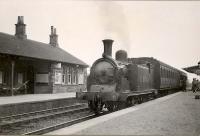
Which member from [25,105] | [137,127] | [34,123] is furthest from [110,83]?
[137,127]

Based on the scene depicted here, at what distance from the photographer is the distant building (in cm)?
1948

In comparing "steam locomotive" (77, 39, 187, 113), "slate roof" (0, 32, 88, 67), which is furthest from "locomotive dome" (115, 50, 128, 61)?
"slate roof" (0, 32, 88, 67)

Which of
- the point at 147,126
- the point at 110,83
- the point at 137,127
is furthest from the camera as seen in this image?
the point at 110,83

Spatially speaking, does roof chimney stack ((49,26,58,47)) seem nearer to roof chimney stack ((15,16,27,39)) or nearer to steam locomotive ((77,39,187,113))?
roof chimney stack ((15,16,27,39))

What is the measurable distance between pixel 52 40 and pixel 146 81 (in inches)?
597

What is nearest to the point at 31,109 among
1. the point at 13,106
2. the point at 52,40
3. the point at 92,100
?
the point at 13,106

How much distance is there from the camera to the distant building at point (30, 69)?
19.5 m

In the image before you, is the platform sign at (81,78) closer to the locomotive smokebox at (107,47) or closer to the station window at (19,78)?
the station window at (19,78)

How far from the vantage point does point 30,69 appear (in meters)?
22.6

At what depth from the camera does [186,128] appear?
7801mm

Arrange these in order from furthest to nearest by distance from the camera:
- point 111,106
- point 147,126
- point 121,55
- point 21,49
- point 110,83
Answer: point 21,49 < point 121,55 < point 111,106 < point 110,83 < point 147,126

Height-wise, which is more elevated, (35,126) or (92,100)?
(92,100)

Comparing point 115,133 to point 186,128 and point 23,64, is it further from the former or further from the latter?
point 23,64

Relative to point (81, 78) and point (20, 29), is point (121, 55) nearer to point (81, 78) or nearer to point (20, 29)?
point (20, 29)
